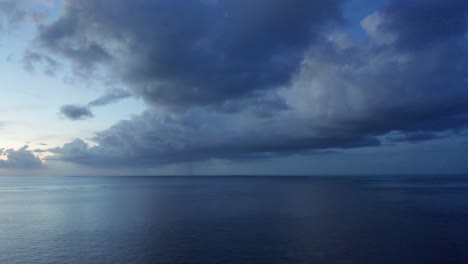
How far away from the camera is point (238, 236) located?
53.5 m

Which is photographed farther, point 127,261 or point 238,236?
point 238,236

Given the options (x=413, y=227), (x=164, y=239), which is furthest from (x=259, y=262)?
(x=413, y=227)

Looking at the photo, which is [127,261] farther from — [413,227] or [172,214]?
[413,227]

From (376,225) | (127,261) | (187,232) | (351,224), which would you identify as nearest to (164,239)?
(187,232)

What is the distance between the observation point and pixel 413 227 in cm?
5994

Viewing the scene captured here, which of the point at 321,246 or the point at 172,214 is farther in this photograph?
the point at 172,214

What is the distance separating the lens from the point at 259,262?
39.7 meters

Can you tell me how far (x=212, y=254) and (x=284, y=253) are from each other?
969cm

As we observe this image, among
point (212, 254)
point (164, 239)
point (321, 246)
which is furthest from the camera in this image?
point (164, 239)


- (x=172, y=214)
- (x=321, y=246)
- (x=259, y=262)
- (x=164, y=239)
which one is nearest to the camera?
(x=259, y=262)

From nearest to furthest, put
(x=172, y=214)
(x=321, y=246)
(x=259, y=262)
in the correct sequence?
→ 1. (x=259, y=262)
2. (x=321, y=246)
3. (x=172, y=214)

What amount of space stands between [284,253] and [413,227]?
103ft

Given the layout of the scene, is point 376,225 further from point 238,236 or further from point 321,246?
point 238,236

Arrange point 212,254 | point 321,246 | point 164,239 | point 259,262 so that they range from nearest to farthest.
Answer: point 259,262, point 212,254, point 321,246, point 164,239
